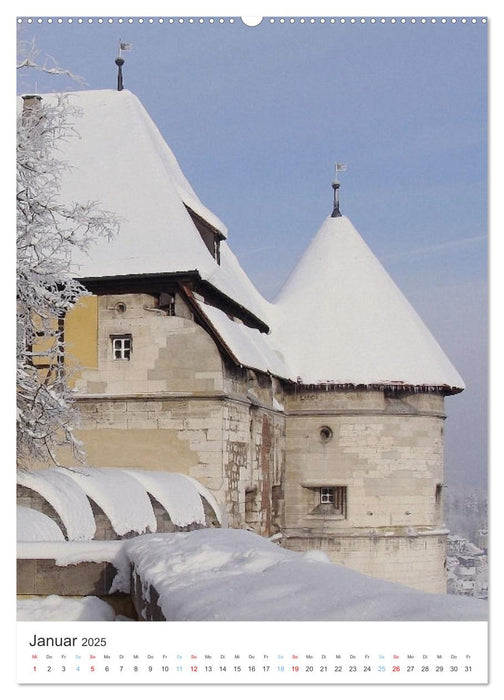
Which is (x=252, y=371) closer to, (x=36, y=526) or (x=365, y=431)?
(x=365, y=431)

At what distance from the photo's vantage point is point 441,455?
1928 centimetres

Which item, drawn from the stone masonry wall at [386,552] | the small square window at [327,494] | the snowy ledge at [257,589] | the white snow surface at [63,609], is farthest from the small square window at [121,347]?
the snowy ledge at [257,589]

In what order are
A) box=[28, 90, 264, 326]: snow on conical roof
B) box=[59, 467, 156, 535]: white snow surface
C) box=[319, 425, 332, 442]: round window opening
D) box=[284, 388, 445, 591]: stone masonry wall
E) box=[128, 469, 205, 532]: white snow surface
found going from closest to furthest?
box=[59, 467, 156, 535]: white snow surface → box=[128, 469, 205, 532]: white snow surface → box=[28, 90, 264, 326]: snow on conical roof → box=[284, 388, 445, 591]: stone masonry wall → box=[319, 425, 332, 442]: round window opening

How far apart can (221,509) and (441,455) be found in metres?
7.21

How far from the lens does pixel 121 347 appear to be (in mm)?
13484

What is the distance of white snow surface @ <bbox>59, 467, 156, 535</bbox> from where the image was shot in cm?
1006

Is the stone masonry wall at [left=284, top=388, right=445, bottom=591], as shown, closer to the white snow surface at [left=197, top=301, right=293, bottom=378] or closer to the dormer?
the white snow surface at [left=197, top=301, right=293, bottom=378]

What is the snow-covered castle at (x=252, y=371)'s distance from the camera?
13000mm

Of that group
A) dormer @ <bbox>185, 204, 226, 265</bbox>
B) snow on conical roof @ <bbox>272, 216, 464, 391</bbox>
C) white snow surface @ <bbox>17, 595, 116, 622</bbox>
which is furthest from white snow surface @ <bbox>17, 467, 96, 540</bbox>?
snow on conical roof @ <bbox>272, 216, 464, 391</bbox>

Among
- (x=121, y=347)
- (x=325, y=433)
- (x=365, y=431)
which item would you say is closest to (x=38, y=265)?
(x=121, y=347)

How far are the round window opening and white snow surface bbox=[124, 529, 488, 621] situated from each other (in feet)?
43.8

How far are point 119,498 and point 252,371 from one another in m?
5.19

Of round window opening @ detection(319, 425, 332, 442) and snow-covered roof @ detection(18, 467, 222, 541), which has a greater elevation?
round window opening @ detection(319, 425, 332, 442)
